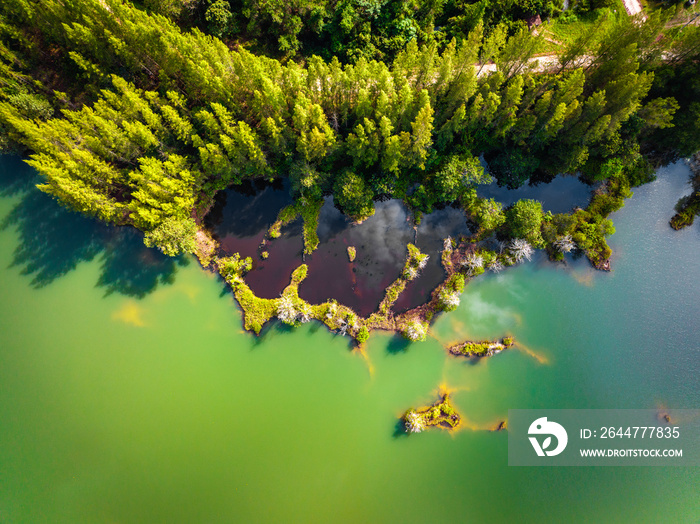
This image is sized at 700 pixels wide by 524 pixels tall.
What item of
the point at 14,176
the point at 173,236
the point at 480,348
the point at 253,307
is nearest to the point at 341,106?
→ the point at 173,236

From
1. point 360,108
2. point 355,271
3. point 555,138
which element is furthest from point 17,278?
point 555,138

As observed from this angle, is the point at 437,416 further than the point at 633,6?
No

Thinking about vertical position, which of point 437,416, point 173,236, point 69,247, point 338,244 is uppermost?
point 338,244

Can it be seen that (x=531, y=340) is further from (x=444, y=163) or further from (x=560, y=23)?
(x=560, y=23)

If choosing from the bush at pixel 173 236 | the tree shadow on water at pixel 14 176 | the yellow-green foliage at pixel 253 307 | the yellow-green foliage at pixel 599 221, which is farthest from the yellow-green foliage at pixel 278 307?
the yellow-green foliage at pixel 599 221

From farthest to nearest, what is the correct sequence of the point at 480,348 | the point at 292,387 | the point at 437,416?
the point at 480,348 < the point at 292,387 < the point at 437,416

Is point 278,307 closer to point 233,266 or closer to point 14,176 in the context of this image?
point 233,266

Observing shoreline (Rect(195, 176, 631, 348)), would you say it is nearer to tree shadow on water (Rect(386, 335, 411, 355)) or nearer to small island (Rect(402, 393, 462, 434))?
tree shadow on water (Rect(386, 335, 411, 355))
